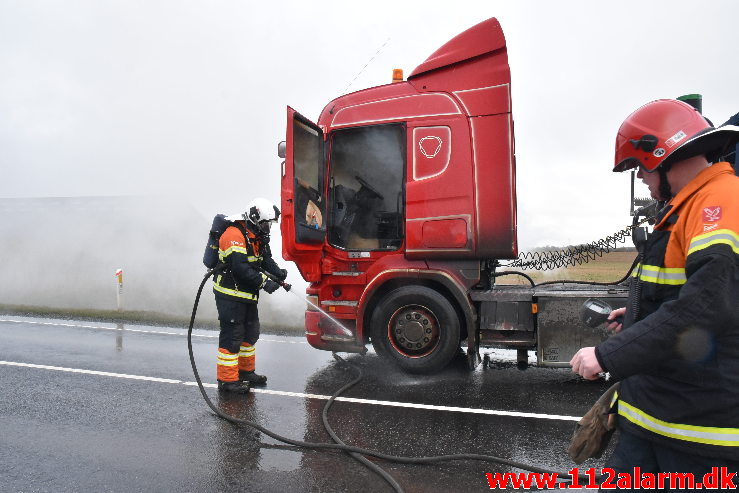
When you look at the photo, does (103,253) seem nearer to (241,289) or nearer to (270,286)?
(241,289)

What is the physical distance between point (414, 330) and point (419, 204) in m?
1.36

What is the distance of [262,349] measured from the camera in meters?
7.03

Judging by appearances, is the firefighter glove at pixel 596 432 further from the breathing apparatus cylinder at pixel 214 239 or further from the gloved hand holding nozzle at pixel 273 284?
the breathing apparatus cylinder at pixel 214 239

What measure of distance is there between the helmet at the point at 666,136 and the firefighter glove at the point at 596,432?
914 mm

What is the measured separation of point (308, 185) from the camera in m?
5.54

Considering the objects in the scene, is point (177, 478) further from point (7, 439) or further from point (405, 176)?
point (405, 176)

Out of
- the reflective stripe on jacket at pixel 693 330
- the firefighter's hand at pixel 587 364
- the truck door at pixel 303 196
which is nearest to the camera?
the reflective stripe on jacket at pixel 693 330

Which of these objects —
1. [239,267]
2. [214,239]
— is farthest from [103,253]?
[239,267]

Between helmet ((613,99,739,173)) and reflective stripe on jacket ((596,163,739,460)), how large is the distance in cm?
9

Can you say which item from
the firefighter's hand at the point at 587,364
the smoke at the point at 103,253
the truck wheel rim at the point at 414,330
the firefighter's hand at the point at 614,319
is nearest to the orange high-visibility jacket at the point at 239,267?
the truck wheel rim at the point at 414,330

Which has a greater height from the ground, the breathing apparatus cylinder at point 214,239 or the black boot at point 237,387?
the breathing apparatus cylinder at point 214,239

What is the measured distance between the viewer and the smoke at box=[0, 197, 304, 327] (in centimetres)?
1469

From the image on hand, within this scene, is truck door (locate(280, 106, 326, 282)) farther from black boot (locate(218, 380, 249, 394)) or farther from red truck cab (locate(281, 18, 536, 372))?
black boot (locate(218, 380, 249, 394))

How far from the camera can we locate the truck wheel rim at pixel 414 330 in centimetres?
508
